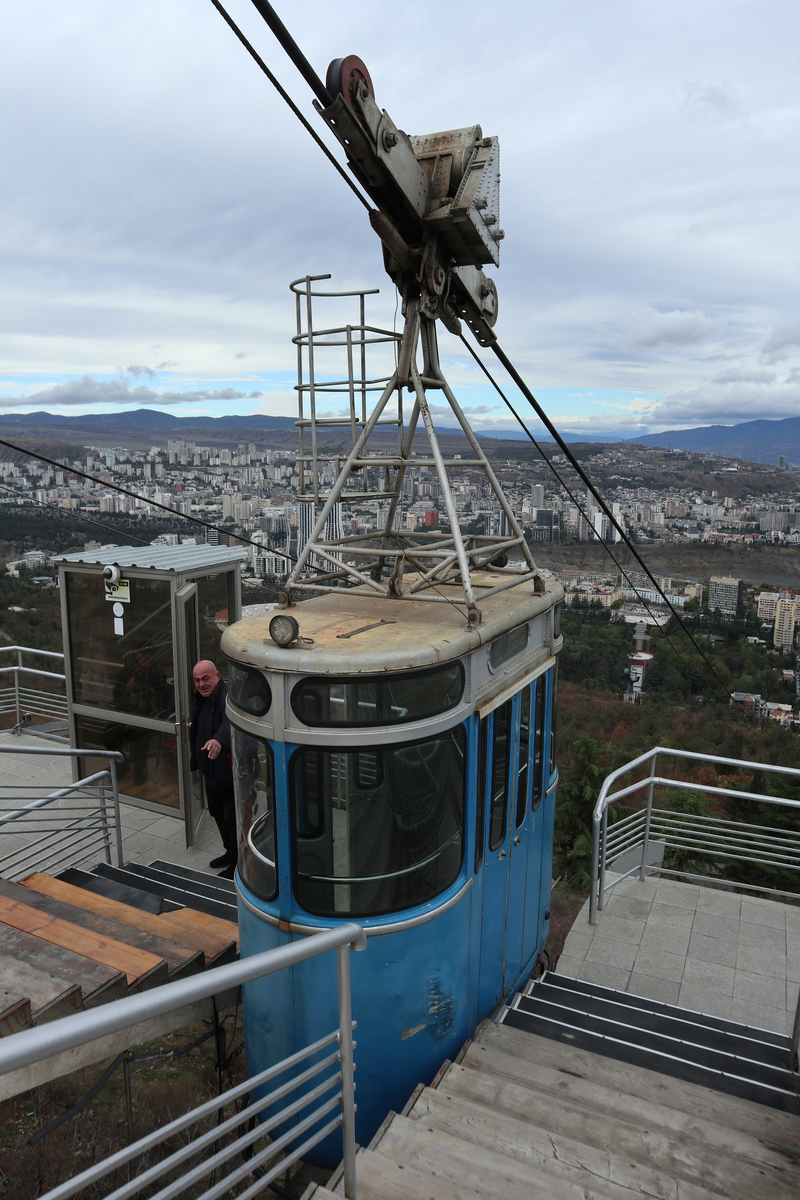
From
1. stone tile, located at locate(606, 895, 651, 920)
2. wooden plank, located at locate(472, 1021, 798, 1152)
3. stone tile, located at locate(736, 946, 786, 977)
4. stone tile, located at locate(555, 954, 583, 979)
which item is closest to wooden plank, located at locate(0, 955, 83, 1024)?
wooden plank, located at locate(472, 1021, 798, 1152)

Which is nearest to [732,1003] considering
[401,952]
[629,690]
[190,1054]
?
[401,952]

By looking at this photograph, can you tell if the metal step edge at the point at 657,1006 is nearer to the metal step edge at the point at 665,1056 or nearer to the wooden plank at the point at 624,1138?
the metal step edge at the point at 665,1056

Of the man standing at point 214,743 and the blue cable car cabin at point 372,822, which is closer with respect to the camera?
the blue cable car cabin at point 372,822

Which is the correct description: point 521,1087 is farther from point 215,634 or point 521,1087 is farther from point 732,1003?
point 215,634

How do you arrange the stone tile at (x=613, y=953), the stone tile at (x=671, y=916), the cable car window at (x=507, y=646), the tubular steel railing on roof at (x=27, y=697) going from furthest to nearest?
the tubular steel railing on roof at (x=27, y=697)
the stone tile at (x=671, y=916)
the stone tile at (x=613, y=953)
the cable car window at (x=507, y=646)

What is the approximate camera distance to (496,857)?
409cm

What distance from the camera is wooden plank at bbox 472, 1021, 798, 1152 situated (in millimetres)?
3381

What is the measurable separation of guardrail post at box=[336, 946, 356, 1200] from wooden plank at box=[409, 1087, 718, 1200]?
564 mm

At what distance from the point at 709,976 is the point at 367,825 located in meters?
3.70

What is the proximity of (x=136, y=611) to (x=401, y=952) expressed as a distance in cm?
450

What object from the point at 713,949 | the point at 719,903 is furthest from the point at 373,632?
the point at 719,903

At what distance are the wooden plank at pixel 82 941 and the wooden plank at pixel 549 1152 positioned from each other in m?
1.54

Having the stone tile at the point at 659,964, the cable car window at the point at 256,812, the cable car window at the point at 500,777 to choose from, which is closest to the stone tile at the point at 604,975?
the stone tile at the point at 659,964

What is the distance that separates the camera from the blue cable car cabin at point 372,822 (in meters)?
3.18
